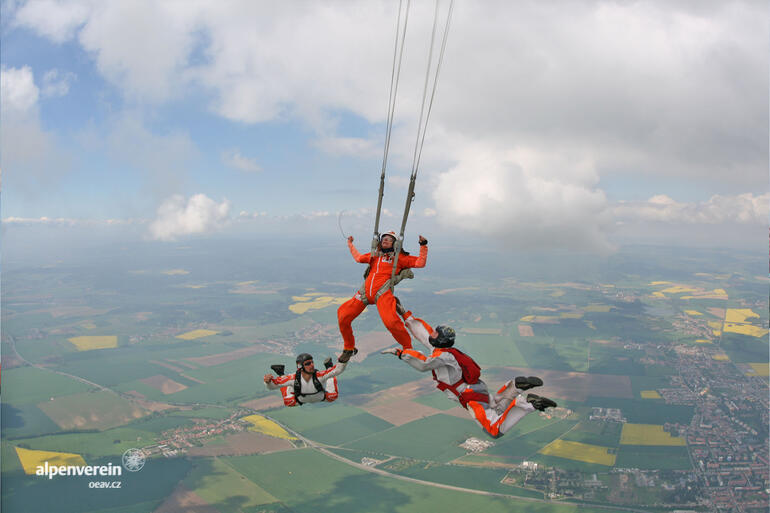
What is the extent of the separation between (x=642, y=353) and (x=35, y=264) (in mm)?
210895

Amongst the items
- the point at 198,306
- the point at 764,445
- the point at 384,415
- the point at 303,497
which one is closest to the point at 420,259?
the point at 303,497

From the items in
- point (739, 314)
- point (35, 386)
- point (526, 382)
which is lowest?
point (35, 386)

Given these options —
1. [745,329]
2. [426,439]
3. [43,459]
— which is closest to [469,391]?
[426,439]

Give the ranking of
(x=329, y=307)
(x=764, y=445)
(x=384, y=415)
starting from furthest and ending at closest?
(x=329, y=307), (x=384, y=415), (x=764, y=445)

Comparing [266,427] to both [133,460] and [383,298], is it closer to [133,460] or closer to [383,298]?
[133,460]

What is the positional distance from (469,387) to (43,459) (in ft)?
147

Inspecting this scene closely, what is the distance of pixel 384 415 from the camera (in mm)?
44219

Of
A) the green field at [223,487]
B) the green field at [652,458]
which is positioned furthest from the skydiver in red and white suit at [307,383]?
the green field at [652,458]

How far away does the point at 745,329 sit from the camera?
255 ft

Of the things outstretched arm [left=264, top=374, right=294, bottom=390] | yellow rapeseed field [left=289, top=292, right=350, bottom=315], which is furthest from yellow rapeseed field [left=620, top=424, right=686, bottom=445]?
yellow rapeseed field [left=289, top=292, right=350, bottom=315]

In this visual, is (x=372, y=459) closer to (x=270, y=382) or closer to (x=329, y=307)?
(x=270, y=382)

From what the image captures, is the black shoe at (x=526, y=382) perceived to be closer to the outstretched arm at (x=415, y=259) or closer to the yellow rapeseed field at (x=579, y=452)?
the outstretched arm at (x=415, y=259)

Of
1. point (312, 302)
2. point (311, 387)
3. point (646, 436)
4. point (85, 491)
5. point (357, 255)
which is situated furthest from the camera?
point (312, 302)

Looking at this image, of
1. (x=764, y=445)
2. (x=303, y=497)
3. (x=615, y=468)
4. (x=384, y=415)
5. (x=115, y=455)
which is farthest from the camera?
(x=384, y=415)
